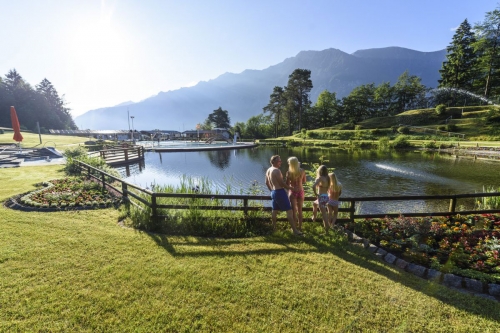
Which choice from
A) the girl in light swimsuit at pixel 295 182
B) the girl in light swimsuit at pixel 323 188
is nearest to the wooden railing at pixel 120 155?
the girl in light swimsuit at pixel 295 182

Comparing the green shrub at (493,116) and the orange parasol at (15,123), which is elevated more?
the green shrub at (493,116)

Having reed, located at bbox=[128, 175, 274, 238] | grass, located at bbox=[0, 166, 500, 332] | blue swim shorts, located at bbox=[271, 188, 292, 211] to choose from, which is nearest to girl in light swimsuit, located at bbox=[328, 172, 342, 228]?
grass, located at bbox=[0, 166, 500, 332]

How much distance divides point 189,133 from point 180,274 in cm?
7479

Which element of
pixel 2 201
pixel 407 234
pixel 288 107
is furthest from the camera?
pixel 288 107

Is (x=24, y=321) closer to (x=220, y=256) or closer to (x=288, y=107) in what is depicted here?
(x=220, y=256)

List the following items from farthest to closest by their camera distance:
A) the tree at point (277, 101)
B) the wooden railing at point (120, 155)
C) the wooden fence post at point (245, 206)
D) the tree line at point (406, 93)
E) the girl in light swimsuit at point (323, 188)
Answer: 1. the tree at point (277, 101)
2. the tree line at point (406, 93)
3. the wooden railing at point (120, 155)
4. the wooden fence post at point (245, 206)
5. the girl in light swimsuit at point (323, 188)

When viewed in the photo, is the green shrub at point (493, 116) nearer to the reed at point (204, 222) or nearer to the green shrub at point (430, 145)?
the green shrub at point (430, 145)

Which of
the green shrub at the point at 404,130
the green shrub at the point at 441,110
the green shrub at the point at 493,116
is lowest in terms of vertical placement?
the green shrub at the point at 404,130

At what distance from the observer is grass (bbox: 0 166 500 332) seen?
9.40 ft

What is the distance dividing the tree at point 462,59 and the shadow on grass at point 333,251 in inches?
2630

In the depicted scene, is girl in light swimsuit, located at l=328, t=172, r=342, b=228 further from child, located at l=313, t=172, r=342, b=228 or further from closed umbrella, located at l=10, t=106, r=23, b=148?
closed umbrella, located at l=10, t=106, r=23, b=148

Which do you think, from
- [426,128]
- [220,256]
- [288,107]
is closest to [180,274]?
[220,256]

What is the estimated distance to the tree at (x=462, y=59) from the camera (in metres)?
49.3

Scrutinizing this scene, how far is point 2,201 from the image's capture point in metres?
7.55
